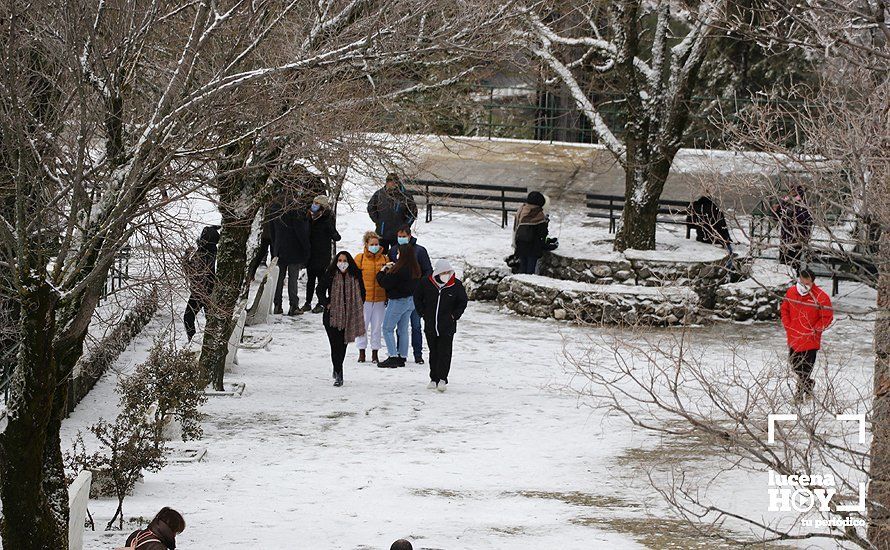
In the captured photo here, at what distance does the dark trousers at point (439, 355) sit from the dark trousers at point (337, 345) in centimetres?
102

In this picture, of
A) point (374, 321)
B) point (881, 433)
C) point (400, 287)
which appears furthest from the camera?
point (374, 321)

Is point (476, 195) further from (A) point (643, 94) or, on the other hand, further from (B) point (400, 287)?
(B) point (400, 287)

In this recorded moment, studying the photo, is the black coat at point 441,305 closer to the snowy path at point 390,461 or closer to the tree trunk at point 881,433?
the snowy path at point 390,461

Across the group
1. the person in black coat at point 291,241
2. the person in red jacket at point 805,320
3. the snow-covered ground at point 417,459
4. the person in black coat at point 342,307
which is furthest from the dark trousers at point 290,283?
the person in red jacket at point 805,320

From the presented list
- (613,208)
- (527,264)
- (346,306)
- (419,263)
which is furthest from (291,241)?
(613,208)

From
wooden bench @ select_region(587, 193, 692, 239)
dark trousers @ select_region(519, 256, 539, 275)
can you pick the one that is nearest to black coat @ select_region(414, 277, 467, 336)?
dark trousers @ select_region(519, 256, 539, 275)

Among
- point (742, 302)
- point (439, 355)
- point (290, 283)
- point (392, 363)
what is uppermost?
point (290, 283)

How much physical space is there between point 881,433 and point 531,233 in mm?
12805

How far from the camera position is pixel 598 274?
20.8m

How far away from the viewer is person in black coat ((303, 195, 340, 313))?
1888cm

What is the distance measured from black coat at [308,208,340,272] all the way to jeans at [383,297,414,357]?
9.69ft

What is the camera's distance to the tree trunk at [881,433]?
8.12m

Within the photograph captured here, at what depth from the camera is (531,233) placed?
21.0m

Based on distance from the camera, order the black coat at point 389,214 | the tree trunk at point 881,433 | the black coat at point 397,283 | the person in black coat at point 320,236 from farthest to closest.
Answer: the black coat at point 389,214 → the person in black coat at point 320,236 → the black coat at point 397,283 → the tree trunk at point 881,433
